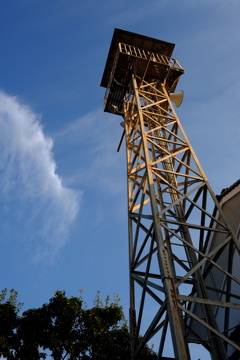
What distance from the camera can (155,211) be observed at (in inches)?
299

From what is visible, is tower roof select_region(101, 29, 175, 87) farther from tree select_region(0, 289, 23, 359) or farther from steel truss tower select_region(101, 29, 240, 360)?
tree select_region(0, 289, 23, 359)

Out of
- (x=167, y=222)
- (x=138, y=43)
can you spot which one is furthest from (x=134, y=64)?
(x=167, y=222)

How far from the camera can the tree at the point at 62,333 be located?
11.3 meters

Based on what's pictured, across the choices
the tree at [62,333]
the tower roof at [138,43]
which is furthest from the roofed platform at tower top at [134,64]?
the tree at [62,333]

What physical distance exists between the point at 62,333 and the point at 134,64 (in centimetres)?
1030

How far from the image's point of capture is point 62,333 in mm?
11852

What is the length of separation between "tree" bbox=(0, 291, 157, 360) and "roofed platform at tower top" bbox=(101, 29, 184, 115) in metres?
7.97

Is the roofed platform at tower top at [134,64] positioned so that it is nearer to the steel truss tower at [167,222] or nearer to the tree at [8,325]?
the steel truss tower at [167,222]

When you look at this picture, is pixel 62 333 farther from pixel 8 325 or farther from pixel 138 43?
pixel 138 43

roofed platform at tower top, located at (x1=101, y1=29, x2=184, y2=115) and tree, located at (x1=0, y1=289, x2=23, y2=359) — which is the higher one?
roofed platform at tower top, located at (x1=101, y1=29, x2=184, y2=115)

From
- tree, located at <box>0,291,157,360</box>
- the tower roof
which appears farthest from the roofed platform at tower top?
tree, located at <box>0,291,157,360</box>

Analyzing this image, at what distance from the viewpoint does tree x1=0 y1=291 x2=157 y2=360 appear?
37.2 feet

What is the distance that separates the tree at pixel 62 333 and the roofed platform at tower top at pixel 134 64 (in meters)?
7.97

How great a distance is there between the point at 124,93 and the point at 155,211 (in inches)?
324
